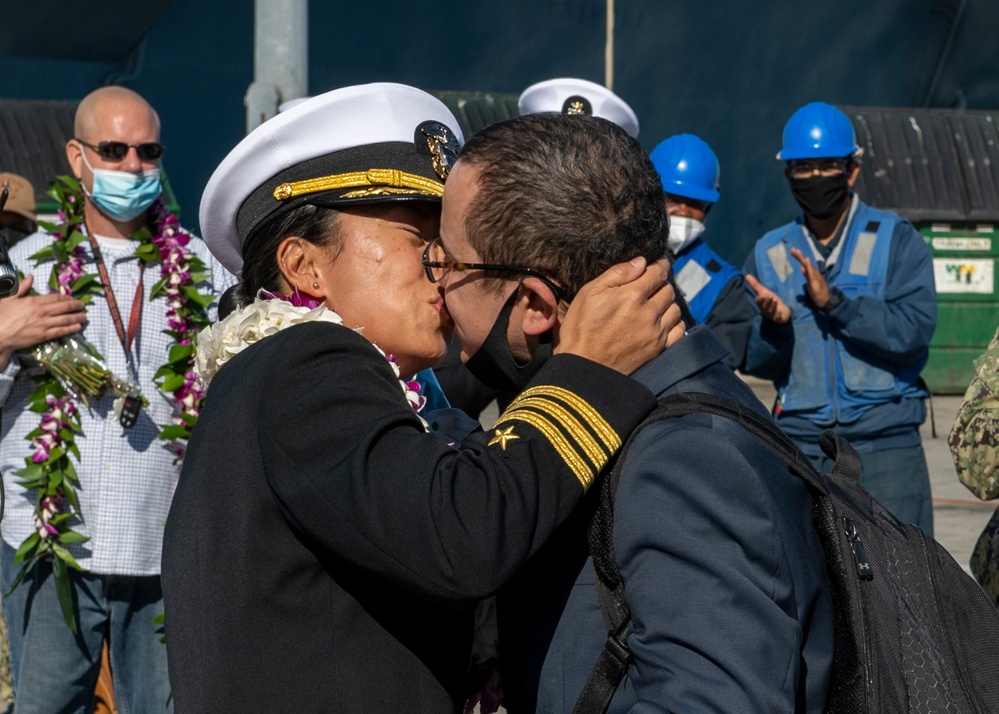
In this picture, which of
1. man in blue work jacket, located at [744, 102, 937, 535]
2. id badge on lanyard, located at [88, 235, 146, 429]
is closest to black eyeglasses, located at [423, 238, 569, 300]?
id badge on lanyard, located at [88, 235, 146, 429]

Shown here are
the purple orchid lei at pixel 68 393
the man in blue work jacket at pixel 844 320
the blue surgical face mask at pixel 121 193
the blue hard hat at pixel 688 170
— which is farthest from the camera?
the blue hard hat at pixel 688 170

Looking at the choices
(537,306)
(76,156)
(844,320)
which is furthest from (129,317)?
(844,320)

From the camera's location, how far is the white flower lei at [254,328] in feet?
6.63

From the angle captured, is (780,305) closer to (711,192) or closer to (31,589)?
(711,192)

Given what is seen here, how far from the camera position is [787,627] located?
5.11ft

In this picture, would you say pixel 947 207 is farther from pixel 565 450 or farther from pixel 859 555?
pixel 565 450

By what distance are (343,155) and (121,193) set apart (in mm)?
2307

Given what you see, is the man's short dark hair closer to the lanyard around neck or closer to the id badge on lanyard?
the id badge on lanyard

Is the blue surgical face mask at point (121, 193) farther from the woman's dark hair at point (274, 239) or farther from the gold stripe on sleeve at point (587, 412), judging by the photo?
the gold stripe on sleeve at point (587, 412)

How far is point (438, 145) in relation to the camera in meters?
2.17

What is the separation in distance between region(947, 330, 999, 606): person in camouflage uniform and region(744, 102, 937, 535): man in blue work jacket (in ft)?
6.25

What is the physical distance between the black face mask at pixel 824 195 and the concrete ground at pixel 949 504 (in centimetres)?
276

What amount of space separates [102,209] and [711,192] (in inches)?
106

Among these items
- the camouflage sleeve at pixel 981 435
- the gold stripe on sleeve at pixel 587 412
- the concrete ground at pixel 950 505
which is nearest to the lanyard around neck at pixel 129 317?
the camouflage sleeve at pixel 981 435
